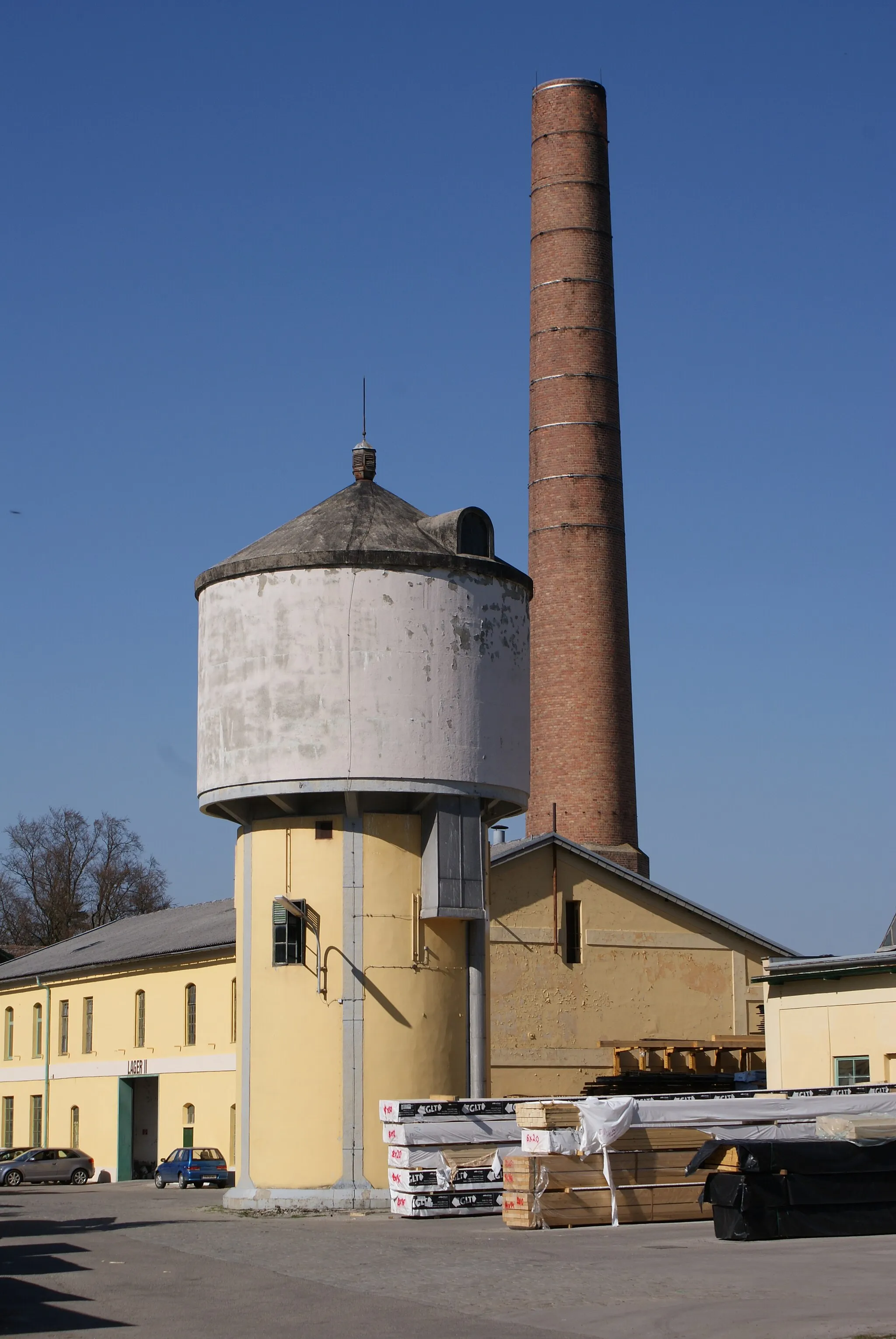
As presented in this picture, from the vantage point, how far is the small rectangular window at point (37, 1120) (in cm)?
4756

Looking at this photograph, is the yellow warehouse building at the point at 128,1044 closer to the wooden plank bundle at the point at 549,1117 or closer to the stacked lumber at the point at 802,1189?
the wooden plank bundle at the point at 549,1117

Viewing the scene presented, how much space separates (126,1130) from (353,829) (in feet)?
67.2

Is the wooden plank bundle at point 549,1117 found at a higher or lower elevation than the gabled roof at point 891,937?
lower

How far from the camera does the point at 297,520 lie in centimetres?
2745

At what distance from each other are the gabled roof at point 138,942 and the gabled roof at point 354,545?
509 inches

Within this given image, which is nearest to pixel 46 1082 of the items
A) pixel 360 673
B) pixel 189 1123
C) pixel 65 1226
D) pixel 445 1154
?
pixel 189 1123

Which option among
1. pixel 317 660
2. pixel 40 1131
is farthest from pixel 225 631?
pixel 40 1131

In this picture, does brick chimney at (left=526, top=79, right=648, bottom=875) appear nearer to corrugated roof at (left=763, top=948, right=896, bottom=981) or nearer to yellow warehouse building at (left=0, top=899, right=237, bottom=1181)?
yellow warehouse building at (left=0, top=899, right=237, bottom=1181)

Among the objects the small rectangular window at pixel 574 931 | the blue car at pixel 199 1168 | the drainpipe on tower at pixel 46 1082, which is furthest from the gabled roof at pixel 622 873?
the drainpipe on tower at pixel 46 1082

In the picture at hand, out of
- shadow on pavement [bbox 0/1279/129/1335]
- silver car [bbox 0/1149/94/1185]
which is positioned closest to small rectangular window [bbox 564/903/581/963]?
silver car [bbox 0/1149/94/1185]

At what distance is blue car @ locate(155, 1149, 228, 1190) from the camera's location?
118ft

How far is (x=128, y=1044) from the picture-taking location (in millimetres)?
42750

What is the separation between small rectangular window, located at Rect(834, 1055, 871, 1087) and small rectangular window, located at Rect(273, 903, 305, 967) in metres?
8.77

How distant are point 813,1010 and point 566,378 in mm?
23013
